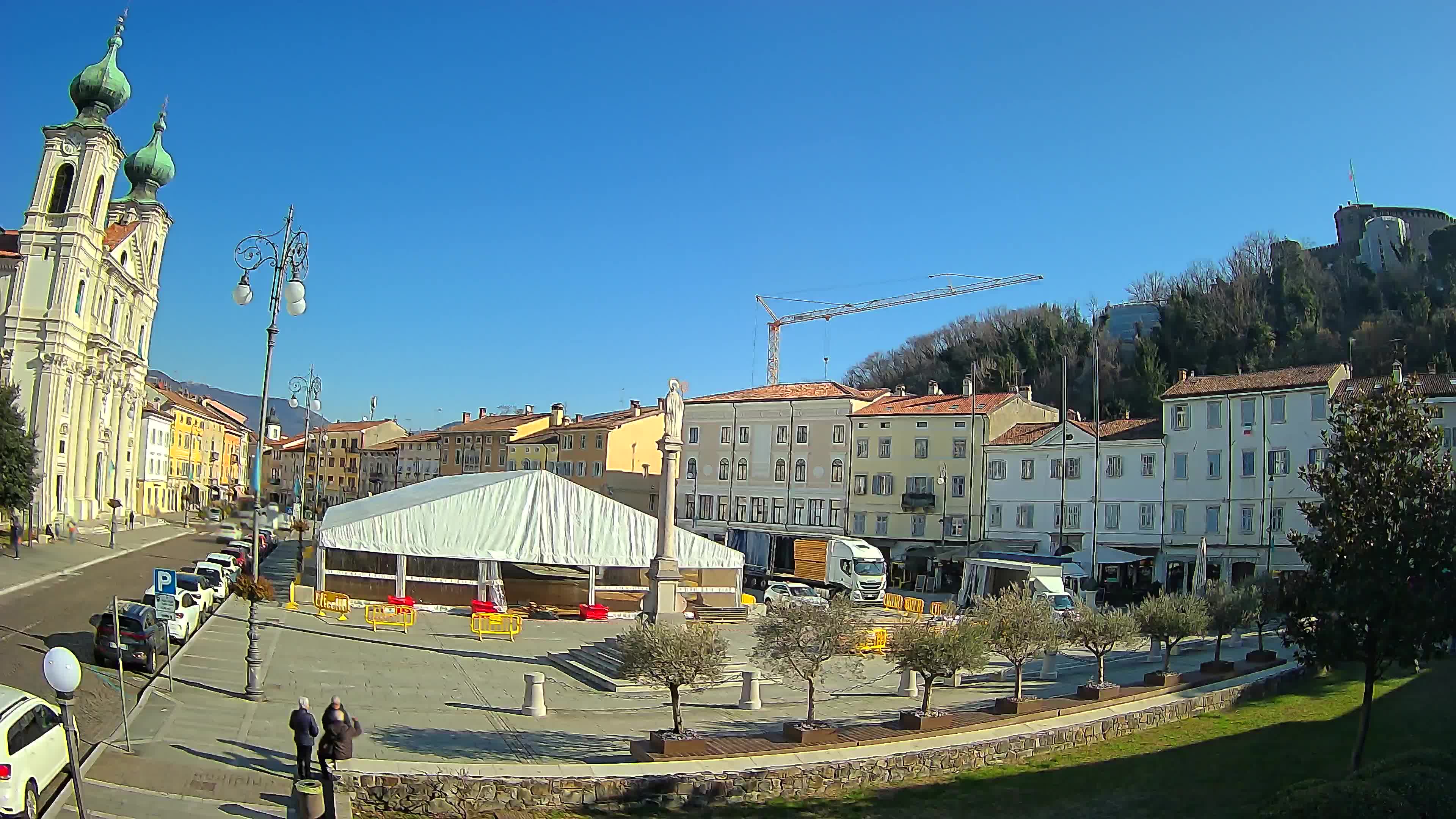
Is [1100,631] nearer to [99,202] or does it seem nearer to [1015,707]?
[1015,707]

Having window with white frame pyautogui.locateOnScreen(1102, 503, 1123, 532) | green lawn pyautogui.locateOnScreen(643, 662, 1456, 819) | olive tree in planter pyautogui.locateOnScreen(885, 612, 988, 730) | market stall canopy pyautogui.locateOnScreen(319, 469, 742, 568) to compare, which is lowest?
green lawn pyautogui.locateOnScreen(643, 662, 1456, 819)

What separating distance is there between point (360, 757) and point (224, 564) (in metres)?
27.6

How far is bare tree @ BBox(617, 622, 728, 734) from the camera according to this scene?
1517cm

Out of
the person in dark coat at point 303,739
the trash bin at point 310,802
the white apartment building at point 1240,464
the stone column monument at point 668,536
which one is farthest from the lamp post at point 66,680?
the white apartment building at point 1240,464

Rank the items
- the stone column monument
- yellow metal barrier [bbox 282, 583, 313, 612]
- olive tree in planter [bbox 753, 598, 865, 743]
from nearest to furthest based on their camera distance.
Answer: olive tree in planter [bbox 753, 598, 865, 743]
the stone column monument
yellow metal barrier [bbox 282, 583, 313, 612]

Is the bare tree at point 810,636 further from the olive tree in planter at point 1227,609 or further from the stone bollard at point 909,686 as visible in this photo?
the olive tree in planter at point 1227,609

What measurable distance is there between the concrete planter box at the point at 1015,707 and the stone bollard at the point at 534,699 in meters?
8.60

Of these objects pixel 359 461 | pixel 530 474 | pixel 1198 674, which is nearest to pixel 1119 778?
pixel 1198 674

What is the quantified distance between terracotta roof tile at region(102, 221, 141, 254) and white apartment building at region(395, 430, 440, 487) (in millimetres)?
34139

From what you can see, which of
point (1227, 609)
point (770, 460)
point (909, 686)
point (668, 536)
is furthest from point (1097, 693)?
point (770, 460)

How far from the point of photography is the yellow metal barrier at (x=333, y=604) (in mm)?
31953

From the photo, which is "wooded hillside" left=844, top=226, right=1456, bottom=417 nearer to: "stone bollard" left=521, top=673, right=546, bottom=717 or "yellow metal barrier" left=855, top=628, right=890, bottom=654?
"yellow metal barrier" left=855, top=628, right=890, bottom=654

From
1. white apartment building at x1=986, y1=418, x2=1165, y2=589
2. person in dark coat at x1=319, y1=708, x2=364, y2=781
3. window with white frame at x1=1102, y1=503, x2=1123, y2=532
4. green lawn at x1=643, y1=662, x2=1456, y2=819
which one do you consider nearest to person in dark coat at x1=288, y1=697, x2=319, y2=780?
person in dark coat at x1=319, y1=708, x2=364, y2=781

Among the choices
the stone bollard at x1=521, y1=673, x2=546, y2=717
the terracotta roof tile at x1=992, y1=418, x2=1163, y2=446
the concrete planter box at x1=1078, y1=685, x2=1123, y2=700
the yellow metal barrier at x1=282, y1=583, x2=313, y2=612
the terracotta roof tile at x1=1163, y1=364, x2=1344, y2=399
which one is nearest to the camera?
the stone bollard at x1=521, y1=673, x2=546, y2=717
